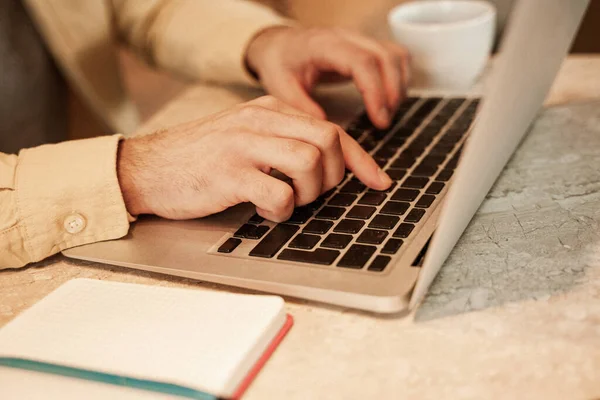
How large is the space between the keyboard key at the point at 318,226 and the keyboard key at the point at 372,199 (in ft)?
0.18

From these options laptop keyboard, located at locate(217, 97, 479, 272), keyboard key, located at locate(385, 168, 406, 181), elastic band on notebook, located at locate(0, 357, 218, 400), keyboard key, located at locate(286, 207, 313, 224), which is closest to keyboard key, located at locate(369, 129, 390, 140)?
laptop keyboard, located at locate(217, 97, 479, 272)

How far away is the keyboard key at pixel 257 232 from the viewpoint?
0.60 m

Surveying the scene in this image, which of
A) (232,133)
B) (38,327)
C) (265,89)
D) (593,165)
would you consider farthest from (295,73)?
(38,327)

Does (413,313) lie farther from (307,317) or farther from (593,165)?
(593,165)

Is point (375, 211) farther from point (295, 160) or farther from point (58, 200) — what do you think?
point (58, 200)

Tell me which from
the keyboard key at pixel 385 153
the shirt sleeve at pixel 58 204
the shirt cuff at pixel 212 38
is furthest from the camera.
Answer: the shirt cuff at pixel 212 38

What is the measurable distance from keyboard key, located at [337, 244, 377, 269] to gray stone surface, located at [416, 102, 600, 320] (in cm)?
6

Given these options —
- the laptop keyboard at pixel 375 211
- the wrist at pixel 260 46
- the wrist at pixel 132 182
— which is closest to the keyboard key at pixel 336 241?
the laptop keyboard at pixel 375 211

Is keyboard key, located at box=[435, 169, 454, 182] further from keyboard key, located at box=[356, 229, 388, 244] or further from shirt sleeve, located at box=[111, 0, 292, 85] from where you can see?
shirt sleeve, located at box=[111, 0, 292, 85]

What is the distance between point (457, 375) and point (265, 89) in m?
0.65

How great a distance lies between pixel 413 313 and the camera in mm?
495

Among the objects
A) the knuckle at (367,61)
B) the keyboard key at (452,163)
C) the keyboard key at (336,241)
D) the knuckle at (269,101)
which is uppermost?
the knuckle at (367,61)

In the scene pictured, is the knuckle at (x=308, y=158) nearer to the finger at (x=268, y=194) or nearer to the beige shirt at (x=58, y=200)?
the finger at (x=268, y=194)

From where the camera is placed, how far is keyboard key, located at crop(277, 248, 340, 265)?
54 cm
